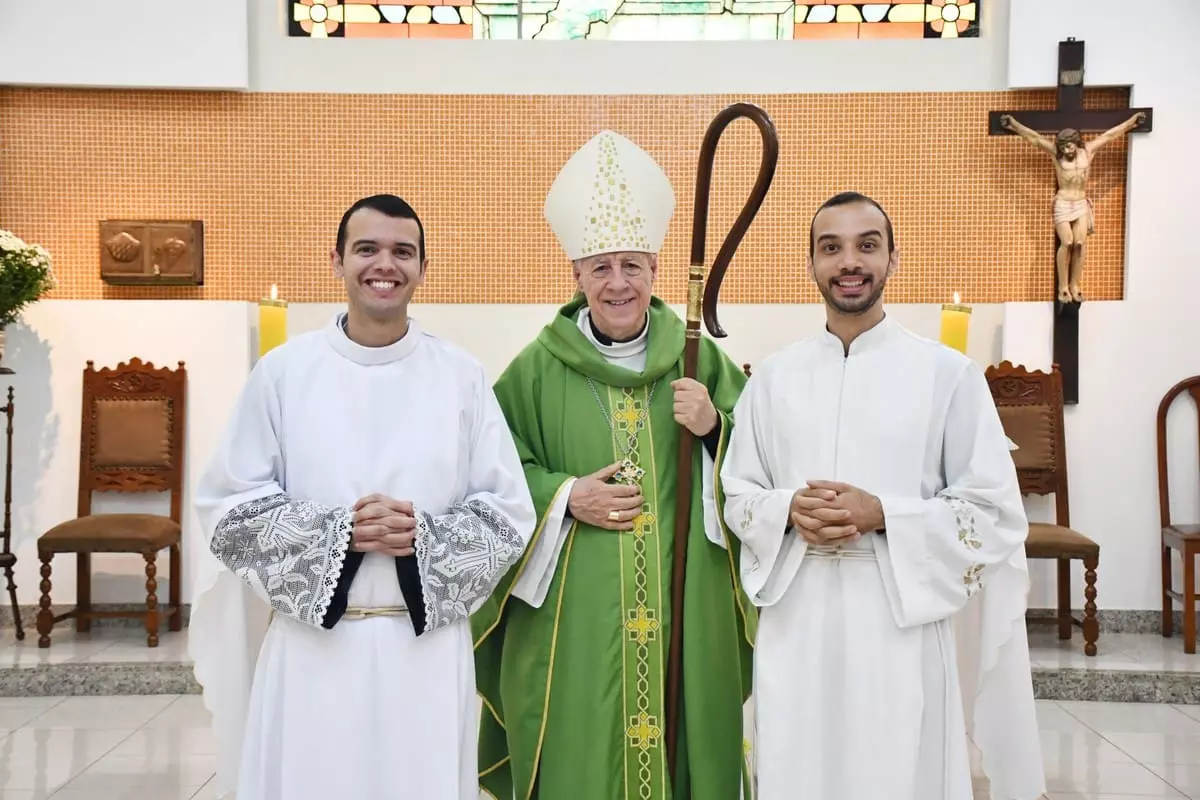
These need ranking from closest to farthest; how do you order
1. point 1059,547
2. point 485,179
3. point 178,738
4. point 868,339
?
1. point 868,339
2. point 178,738
3. point 1059,547
4. point 485,179

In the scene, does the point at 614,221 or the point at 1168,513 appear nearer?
the point at 614,221

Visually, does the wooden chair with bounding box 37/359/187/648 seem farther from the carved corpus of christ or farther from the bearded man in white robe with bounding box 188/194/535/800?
the carved corpus of christ

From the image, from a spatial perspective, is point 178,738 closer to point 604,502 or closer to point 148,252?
point 604,502

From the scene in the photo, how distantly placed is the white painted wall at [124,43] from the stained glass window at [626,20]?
714 millimetres

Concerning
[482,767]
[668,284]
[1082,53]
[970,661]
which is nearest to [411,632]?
[482,767]

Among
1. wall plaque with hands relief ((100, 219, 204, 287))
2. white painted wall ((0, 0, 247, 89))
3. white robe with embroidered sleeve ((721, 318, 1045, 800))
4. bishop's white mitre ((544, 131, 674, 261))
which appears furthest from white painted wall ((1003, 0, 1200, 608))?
wall plaque with hands relief ((100, 219, 204, 287))

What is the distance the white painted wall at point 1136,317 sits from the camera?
6.69 meters

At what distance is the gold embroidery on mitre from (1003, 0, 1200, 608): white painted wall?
4.13 meters

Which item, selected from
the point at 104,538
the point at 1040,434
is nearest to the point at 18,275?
the point at 104,538

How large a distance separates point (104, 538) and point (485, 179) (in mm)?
3024

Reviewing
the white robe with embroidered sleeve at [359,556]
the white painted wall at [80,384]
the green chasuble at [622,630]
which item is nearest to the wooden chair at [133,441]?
the white painted wall at [80,384]

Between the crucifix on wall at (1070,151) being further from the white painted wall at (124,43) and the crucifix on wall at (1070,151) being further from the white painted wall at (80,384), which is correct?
the white painted wall at (80,384)

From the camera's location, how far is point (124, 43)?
675 cm

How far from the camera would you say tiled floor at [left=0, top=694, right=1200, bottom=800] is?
4484 mm
